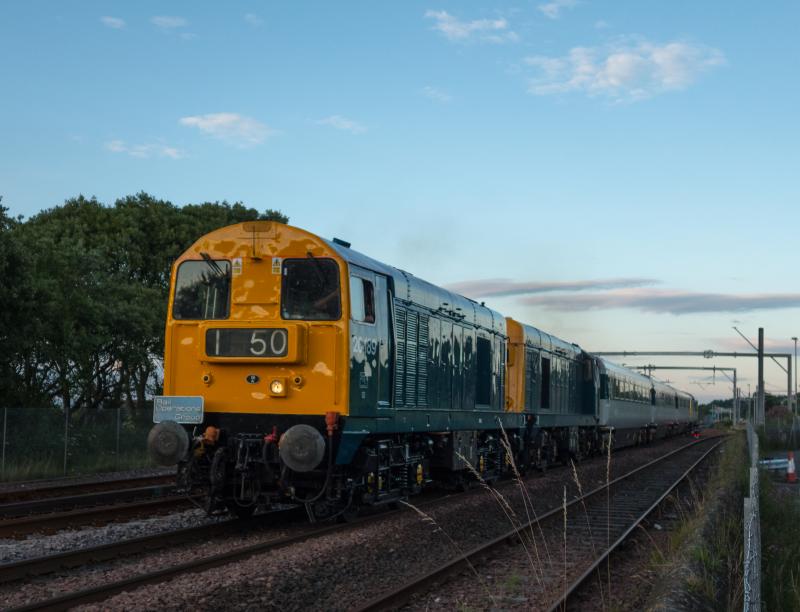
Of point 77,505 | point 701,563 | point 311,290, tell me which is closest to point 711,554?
point 701,563

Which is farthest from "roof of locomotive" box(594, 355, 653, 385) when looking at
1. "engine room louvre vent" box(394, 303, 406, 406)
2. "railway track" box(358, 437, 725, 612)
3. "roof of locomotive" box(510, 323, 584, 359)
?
"engine room louvre vent" box(394, 303, 406, 406)

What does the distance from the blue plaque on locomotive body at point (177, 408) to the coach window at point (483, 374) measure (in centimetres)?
755

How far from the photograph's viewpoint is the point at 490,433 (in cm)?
1948

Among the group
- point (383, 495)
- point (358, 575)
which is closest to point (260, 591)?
point (358, 575)

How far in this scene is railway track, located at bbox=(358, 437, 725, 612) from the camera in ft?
29.0

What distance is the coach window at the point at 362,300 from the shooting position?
40.0 ft

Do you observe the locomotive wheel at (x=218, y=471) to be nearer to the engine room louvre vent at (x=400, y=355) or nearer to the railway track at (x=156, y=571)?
the railway track at (x=156, y=571)

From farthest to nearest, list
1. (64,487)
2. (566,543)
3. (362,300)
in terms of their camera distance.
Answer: (64,487) → (362,300) → (566,543)

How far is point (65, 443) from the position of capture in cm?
2183

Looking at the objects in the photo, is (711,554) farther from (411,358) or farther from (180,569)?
(411,358)

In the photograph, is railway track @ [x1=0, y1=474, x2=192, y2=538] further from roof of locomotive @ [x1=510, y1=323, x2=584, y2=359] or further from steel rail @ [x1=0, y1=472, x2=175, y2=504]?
roof of locomotive @ [x1=510, y1=323, x2=584, y2=359]

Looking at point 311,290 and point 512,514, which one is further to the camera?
point 512,514

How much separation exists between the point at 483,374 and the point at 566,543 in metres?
6.56

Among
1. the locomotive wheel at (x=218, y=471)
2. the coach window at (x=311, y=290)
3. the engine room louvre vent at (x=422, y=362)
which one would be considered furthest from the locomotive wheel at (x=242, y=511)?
the engine room louvre vent at (x=422, y=362)
